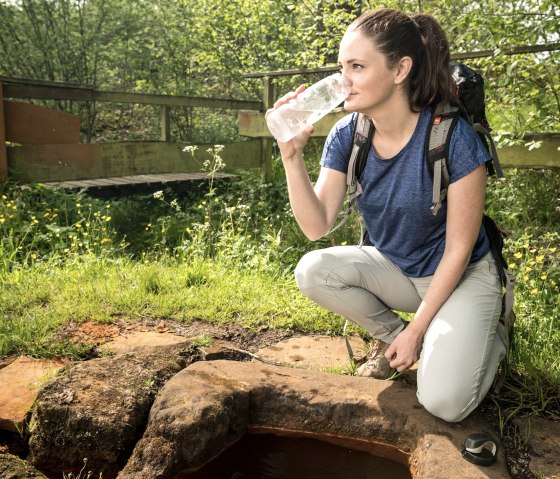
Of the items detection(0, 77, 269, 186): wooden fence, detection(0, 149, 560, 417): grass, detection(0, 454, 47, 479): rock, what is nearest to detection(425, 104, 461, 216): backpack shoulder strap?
detection(0, 149, 560, 417): grass

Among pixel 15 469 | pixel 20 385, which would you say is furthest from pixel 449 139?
pixel 20 385

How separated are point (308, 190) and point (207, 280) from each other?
158 centimetres

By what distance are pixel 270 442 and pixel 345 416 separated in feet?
1.10

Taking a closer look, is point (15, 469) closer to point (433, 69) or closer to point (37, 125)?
point (433, 69)

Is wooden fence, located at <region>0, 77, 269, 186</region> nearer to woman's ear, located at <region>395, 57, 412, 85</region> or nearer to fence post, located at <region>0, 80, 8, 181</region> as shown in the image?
fence post, located at <region>0, 80, 8, 181</region>

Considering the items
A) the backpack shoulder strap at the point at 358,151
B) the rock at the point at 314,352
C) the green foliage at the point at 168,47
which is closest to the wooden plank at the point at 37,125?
the green foliage at the point at 168,47

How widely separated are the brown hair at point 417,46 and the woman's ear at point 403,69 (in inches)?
0.8

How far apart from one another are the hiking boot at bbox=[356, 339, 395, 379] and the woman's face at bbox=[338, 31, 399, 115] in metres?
1.15

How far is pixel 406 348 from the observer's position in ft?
8.26

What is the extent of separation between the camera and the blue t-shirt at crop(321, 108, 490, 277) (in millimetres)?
2518

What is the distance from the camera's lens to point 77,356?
3045mm

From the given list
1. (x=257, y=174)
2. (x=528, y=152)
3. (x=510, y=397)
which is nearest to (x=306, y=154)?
(x=257, y=174)

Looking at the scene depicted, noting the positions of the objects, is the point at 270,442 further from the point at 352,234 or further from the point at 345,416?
the point at 352,234

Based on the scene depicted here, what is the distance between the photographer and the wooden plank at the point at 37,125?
17.8 feet
